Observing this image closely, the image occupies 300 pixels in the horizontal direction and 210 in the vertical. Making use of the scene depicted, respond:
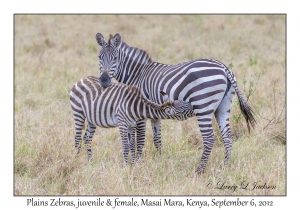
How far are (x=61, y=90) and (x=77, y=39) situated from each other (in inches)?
216

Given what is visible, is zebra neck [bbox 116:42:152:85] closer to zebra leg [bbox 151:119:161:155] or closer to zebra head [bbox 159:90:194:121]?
zebra leg [bbox 151:119:161:155]

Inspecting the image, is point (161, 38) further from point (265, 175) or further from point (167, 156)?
point (265, 175)

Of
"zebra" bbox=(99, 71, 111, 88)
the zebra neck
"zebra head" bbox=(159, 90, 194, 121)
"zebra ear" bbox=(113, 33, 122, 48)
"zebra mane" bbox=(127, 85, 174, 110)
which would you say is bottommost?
"zebra head" bbox=(159, 90, 194, 121)

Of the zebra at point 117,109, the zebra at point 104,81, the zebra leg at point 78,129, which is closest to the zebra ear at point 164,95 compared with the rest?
the zebra at point 117,109

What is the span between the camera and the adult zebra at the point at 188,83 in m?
7.35

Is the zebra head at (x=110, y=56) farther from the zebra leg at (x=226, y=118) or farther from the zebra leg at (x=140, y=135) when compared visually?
the zebra leg at (x=226, y=118)

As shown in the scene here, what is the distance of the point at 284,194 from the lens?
6.64m

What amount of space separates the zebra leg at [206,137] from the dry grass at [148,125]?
0.16m

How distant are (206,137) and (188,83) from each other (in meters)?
0.90

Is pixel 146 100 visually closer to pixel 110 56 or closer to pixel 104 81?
pixel 104 81

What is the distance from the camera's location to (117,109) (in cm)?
779

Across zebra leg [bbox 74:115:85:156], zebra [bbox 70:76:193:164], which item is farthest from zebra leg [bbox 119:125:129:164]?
zebra leg [bbox 74:115:85:156]

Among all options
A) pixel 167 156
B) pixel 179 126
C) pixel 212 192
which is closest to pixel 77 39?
pixel 179 126

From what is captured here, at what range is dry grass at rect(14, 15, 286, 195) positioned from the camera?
22.7ft
